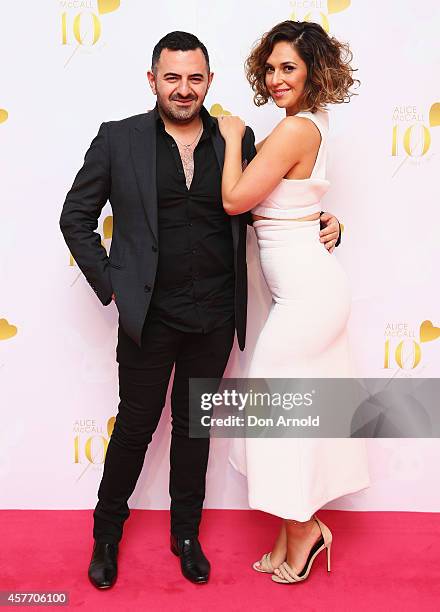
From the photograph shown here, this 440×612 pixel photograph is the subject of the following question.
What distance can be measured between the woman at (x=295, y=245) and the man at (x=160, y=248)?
99mm

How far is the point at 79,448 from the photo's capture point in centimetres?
256

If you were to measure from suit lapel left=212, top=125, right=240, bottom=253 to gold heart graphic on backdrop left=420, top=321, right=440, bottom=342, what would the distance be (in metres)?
0.89

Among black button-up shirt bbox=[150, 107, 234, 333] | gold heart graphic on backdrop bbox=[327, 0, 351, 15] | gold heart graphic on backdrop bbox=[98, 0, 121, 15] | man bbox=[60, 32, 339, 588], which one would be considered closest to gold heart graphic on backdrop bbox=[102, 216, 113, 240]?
man bbox=[60, 32, 339, 588]

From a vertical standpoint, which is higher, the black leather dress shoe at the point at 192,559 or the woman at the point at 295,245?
the woman at the point at 295,245

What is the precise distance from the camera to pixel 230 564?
7.37ft

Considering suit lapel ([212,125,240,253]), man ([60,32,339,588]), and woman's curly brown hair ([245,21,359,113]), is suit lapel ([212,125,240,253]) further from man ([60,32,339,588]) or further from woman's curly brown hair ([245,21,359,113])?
woman's curly brown hair ([245,21,359,113])

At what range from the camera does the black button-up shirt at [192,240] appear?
1.97m

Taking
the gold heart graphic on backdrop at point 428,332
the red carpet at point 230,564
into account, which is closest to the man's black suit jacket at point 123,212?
the red carpet at point 230,564

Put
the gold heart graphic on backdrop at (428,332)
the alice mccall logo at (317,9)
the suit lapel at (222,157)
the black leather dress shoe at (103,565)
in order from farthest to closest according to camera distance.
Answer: the gold heart graphic on backdrop at (428,332), the alice mccall logo at (317,9), the black leather dress shoe at (103,565), the suit lapel at (222,157)

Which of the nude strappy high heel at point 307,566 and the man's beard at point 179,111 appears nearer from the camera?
the man's beard at point 179,111

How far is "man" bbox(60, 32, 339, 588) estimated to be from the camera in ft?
6.35

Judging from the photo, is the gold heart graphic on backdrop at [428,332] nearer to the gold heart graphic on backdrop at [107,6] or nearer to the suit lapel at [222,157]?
the suit lapel at [222,157]

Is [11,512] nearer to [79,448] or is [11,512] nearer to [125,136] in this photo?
[79,448]

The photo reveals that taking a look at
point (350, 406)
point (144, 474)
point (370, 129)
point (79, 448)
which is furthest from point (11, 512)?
point (370, 129)
